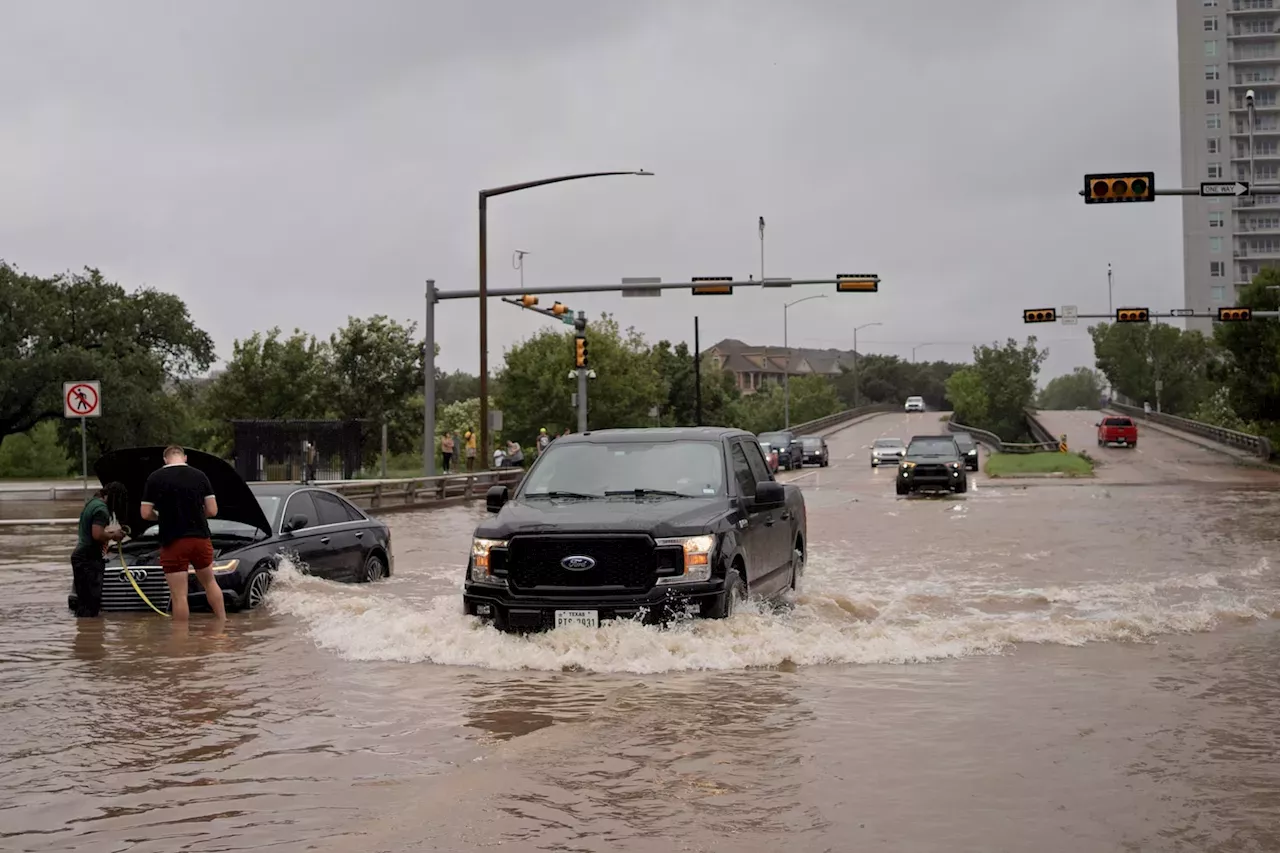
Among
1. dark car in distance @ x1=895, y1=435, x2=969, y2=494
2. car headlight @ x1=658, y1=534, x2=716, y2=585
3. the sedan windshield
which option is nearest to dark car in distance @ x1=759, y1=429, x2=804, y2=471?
the sedan windshield

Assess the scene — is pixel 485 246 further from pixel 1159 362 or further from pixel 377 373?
pixel 1159 362

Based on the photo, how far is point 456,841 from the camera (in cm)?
584

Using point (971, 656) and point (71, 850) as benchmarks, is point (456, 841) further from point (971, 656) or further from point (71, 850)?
point (971, 656)

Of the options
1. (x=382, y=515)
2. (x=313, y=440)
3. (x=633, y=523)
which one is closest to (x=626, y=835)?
(x=633, y=523)

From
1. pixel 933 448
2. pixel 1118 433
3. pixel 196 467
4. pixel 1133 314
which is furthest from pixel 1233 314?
pixel 196 467

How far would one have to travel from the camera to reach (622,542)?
33.6 feet

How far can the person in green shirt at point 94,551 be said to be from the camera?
13078 millimetres

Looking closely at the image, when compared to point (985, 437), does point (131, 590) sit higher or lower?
lower

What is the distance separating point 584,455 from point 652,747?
4.72 meters

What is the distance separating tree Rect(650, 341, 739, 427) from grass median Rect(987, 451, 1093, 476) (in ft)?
183

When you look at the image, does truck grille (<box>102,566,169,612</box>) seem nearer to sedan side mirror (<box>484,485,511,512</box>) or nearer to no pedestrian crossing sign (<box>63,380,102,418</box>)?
sedan side mirror (<box>484,485,511,512</box>)

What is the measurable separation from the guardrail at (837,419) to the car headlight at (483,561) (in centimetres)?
7953

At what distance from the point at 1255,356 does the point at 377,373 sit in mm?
48656

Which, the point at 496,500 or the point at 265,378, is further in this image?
the point at 265,378
